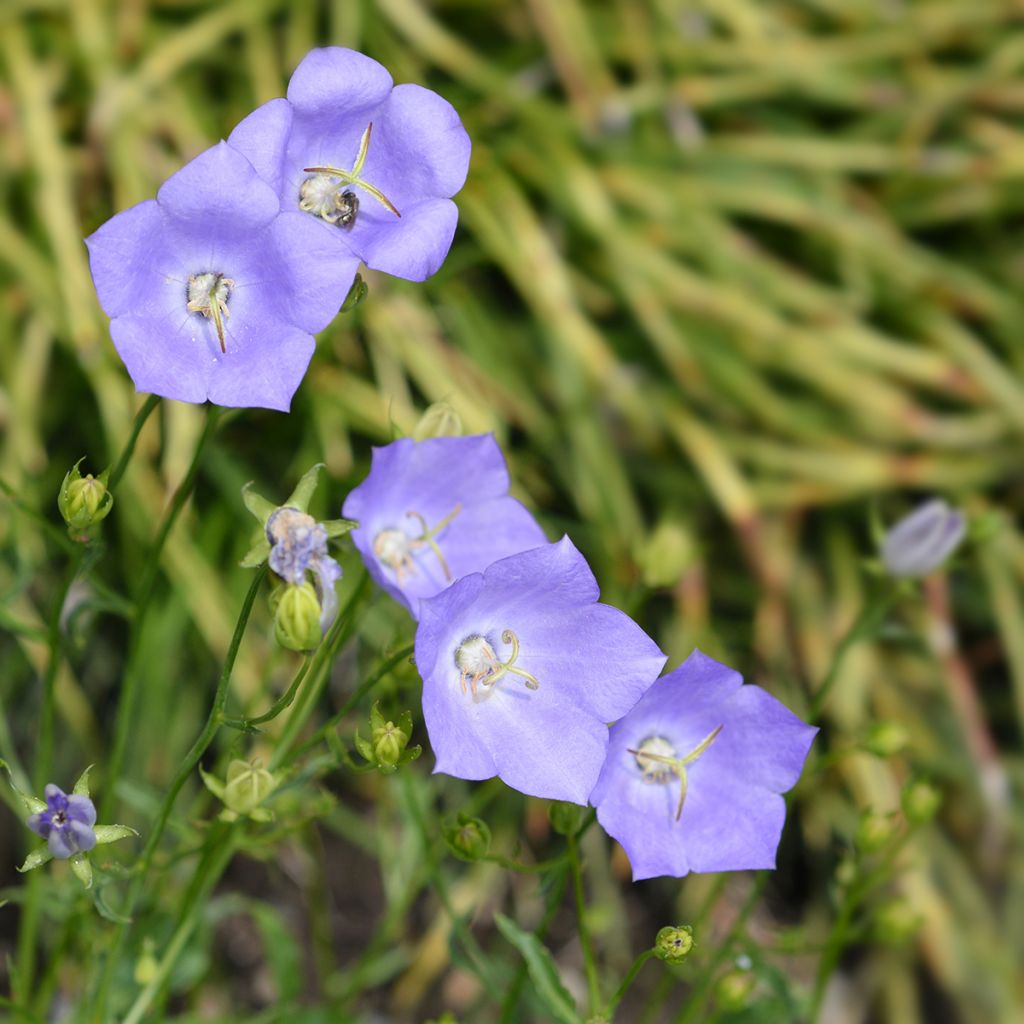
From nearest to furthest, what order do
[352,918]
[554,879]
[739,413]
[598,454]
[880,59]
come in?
[554,879], [352,918], [598,454], [739,413], [880,59]

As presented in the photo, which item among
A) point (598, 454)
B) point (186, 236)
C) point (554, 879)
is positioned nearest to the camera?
point (186, 236)

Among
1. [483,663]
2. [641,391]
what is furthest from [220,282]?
[641,391]

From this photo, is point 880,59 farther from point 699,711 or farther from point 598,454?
point 699,711

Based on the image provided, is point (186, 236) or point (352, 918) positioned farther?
point (352, 918)

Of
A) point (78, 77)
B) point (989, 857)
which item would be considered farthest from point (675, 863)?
point (78, 77)

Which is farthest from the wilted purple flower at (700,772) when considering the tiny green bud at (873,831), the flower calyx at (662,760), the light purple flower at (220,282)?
the light purple flower at (220,282)

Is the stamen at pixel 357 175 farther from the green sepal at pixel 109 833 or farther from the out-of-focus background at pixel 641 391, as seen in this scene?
the out-of-focus background at pixel 641 391
